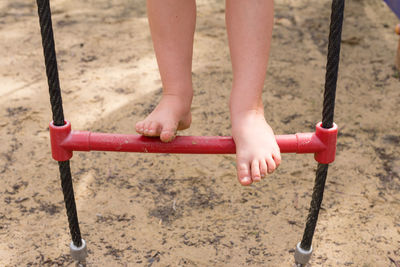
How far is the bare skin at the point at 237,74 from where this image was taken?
1.12 metres

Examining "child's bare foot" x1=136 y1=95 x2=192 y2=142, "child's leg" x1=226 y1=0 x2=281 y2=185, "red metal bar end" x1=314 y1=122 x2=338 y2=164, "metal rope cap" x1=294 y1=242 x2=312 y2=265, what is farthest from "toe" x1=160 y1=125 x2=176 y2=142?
"metal rope cap" x1=294 y1=242 x2=312 y2=265

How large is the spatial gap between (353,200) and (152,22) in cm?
79

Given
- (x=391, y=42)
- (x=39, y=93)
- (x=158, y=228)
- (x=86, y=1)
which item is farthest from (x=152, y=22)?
(x=86, y=1)

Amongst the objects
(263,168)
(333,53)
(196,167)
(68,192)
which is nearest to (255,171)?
(263,168)

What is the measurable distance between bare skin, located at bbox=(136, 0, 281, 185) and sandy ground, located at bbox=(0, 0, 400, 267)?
0.37m

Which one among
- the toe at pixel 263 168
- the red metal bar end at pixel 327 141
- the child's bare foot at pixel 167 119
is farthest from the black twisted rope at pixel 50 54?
the red metal bar end at pixel 327 141

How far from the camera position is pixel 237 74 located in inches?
46.8

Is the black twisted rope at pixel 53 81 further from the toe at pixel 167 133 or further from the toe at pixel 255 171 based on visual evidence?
the toe at pixel 255 171

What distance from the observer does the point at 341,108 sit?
202cm

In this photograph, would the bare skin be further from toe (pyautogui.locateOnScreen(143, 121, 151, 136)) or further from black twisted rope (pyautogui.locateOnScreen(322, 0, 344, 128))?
black twisted rope (pyautogui.locateOnScreen(322, 0, 344, 128))

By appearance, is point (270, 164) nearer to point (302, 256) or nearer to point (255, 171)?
point (255, 171)

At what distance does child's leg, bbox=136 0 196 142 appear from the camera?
1216 mm

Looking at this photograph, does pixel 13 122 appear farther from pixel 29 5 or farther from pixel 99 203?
pixel 29 5

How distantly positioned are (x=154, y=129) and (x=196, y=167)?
59 centimetres
